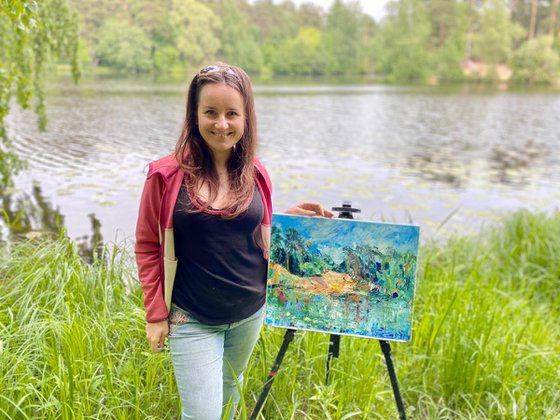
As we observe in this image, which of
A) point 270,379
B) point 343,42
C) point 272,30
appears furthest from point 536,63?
point 270,379

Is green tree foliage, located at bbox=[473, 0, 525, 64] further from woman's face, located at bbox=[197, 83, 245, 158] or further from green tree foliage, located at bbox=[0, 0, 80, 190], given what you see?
woman's face, located at bbox=[197, 83, 245, 158]

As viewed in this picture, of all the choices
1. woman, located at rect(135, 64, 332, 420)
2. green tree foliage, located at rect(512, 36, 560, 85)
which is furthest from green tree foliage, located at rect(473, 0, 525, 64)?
woman, located at rect(135, 64, 332, 420)

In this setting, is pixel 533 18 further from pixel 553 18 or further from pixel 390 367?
pixel 390 367

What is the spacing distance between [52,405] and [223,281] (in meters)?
0.84

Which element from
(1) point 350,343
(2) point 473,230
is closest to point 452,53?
(2) point 473,230

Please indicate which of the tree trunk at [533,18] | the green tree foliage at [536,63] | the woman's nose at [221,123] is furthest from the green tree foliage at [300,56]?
the woman's nose at [221,123]

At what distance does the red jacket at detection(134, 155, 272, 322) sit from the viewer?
1.62 meters

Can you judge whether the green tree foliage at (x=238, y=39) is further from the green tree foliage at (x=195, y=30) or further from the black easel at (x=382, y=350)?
the black easel at (x=382, y=350)

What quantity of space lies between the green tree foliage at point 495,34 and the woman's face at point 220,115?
182ft

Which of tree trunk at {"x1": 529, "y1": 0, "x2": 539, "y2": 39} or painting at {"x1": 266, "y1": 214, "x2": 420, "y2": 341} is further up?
tree trunk at {"x1": 529, "y1": 0, "x2": 539, "y2": 39}

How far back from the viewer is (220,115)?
1.66m

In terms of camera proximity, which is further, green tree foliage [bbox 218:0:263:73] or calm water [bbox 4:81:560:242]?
green tree foliage [bbox 218:0:263:73]

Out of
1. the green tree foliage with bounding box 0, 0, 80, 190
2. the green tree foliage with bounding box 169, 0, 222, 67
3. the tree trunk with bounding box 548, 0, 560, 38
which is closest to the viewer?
the green tree foliage with bounding box 0, 0, 80, 190

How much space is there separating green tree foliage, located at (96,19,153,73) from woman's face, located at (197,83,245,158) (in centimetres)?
2195
